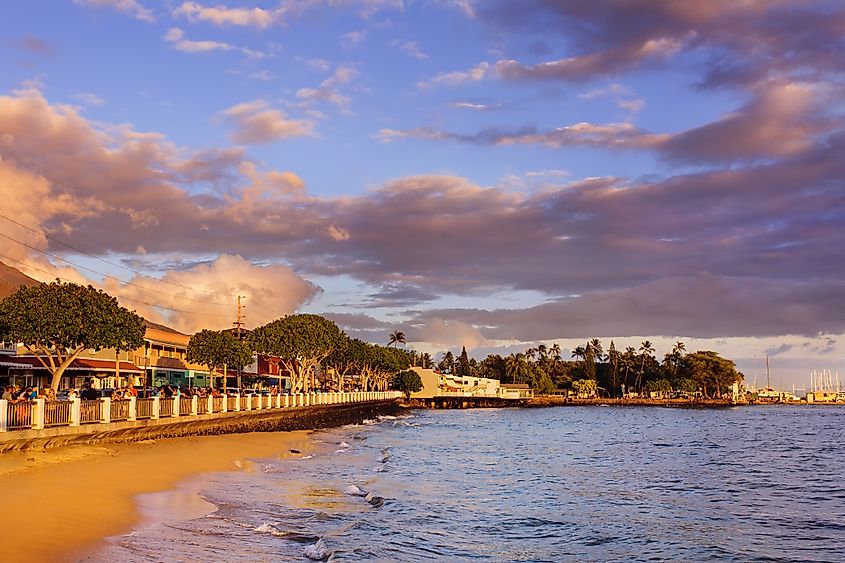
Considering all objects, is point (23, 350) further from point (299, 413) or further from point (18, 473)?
point (18, 473)

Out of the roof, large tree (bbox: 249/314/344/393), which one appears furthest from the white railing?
large tree (bbox: 249/314/344/393)

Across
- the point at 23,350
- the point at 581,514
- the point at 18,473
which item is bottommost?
the point at 581,514

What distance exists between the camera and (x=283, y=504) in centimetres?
2270

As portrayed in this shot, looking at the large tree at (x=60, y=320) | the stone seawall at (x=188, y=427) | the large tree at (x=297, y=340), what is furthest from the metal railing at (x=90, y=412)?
the large tree at (x=297, y=340)

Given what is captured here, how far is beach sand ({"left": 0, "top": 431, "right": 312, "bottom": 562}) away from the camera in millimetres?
14102

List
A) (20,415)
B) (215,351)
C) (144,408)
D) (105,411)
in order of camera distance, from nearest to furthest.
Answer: (20,415), (105,411), (144,408), (215,351)

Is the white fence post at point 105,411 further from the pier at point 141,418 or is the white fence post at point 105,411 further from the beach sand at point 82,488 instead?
the beach sand at point 82,488

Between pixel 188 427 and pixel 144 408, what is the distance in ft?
14.6

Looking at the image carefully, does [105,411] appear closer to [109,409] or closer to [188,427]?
[109,409]

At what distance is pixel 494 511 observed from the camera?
24.9 meters

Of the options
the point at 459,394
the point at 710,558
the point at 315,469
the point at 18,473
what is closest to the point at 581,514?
the point at 710,558

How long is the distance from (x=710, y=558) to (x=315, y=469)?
18443 millimetres

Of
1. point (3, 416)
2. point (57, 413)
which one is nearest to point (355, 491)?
point (57, 413)

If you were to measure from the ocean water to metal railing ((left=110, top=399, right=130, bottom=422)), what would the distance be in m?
5.80
